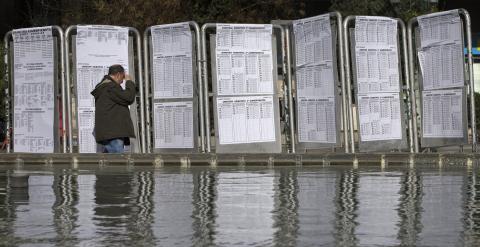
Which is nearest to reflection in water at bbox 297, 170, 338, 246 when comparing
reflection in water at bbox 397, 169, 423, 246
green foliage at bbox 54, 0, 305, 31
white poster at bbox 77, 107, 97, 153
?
reflection in water at bbox 397, 169, 423, 246

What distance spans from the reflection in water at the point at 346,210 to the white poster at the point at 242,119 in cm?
367

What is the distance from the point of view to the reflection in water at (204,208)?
8156mm

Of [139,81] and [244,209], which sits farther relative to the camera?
[139,81]

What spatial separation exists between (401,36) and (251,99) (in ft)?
7.74

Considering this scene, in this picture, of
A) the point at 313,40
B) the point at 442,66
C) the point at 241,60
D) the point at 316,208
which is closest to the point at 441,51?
the point at 442,66

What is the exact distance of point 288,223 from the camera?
902cm

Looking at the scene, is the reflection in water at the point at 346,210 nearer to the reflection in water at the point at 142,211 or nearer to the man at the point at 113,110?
the reflection in water at the point at 142,211

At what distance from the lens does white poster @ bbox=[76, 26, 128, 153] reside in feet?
60.3

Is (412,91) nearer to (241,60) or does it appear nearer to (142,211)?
(241,60)

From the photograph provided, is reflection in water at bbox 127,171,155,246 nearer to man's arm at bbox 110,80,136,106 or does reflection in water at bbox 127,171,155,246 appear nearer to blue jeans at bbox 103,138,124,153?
man's arm at bbox 110,80,136,106

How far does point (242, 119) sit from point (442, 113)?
2729mm

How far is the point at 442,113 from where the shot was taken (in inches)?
690

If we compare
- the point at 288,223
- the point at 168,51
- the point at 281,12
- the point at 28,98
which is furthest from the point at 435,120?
the point at 281,12

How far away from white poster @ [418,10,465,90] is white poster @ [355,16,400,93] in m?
0.41
